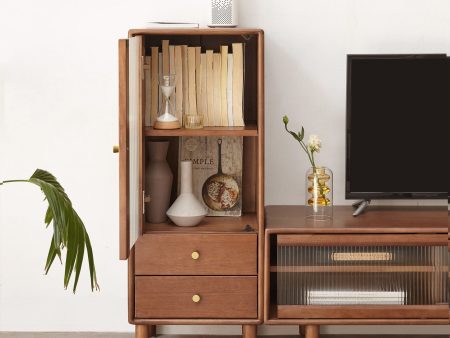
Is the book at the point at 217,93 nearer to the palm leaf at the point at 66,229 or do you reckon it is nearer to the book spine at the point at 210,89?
the book spine at the point at 210,89

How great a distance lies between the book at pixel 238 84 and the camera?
3.12 meters

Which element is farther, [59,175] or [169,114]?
[59,175]

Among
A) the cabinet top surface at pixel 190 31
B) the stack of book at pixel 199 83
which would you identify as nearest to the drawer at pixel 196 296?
the stack of book at pixel 199 83

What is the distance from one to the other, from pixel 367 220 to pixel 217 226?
1.93ft

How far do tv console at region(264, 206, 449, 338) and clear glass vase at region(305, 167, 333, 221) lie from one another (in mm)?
107

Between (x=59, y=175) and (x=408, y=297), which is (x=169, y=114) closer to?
(x=59, y=175)

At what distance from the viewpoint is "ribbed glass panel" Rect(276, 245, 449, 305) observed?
297 centimetres

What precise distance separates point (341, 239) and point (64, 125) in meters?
1.28

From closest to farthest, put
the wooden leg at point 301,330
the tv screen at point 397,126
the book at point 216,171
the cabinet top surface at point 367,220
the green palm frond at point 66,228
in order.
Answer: the green palm frond at point 66,228 → the cabinet top surface at point 367,220 → the tv screen at point 397,126 → the book at point 216,171 → the wooden leg at point 301,330

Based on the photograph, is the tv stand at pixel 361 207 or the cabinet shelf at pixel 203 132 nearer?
the cabinet shelf at pixel 203 132

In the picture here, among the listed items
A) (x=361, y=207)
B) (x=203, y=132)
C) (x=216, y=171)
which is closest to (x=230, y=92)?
(x=203, y=132)

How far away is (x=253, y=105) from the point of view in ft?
10.8

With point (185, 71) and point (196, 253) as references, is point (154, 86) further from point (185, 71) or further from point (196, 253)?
point (196, 253)

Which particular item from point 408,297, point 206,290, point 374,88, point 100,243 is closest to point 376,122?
point 374,88
